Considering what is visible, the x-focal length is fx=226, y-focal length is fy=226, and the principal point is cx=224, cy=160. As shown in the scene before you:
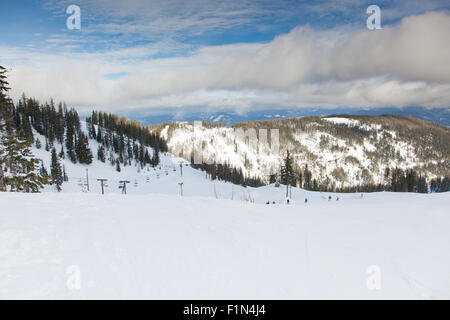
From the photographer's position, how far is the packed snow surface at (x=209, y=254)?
4.40 meters

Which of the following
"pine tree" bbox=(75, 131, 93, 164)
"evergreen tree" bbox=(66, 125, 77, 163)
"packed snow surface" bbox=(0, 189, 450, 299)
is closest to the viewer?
"packed snow surface" bbox=(0, 189, 450, 299)

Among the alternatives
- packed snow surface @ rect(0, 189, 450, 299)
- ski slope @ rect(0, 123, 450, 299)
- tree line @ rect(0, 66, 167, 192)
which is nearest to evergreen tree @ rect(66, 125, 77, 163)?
tree line @ rect(0, 66, 167, 192)

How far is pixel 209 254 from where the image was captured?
5.76 meters

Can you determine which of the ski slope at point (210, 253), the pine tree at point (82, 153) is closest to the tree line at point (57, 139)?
the pine tree at point (82, 153)

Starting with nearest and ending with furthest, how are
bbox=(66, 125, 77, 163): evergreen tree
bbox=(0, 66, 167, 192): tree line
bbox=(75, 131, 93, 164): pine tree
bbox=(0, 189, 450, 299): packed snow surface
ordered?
bbox=(0, 189, 450, 299): packed snow surface → bbox=(0, 66, 167, 192): tree line → bbox=(66, 125, 77, 163): evergreen tree → bbox=(75, 131, 93, 164): pine tree

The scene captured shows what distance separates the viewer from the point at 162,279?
4652 millimetres

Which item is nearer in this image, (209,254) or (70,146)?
(209,254)

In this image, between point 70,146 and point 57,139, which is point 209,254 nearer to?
point 70,146

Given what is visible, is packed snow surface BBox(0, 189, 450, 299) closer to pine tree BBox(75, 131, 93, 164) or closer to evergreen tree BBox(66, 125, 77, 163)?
pine tree BBox(75, 131, 93, 164)

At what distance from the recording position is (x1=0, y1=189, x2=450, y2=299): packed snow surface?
440 centimetres

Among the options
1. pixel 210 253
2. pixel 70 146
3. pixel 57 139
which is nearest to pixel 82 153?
pixel 70 146

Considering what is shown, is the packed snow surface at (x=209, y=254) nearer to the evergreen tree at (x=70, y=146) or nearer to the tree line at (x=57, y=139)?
the tree line at (x=57, y=139)

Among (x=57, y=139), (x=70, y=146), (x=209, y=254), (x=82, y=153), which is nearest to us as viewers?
(x=209, y=254)

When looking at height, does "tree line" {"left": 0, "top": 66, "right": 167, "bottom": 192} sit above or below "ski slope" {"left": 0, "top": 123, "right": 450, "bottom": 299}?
above
